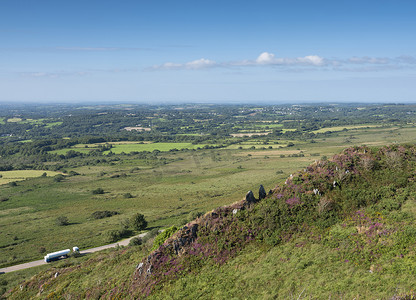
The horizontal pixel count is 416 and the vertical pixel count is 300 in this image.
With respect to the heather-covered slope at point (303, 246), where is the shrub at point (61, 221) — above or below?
below

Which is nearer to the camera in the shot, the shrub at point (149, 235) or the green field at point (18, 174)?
the shrub at point (149, 235)

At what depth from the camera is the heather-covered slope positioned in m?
25.2

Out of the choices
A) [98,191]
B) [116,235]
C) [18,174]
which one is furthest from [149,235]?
[18,174]

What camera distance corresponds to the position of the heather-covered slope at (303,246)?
82.6 ft

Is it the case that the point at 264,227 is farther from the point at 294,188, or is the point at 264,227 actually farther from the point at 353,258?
the point at 353,258

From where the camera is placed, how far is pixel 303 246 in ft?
101

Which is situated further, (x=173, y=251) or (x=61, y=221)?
(x=61, y=221)

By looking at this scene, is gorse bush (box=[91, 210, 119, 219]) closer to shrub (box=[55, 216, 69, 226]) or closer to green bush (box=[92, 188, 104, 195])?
shrub (box=[55, 216, 69, 226])

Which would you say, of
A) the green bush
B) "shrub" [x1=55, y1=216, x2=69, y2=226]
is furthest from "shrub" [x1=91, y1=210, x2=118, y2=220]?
the green bush

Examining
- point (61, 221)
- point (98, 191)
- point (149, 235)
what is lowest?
point (98, 191)

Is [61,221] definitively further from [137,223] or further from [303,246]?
[303,246]

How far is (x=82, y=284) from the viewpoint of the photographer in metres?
35.9

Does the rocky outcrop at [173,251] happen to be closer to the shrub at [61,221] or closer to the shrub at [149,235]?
the shrub at [149,235]

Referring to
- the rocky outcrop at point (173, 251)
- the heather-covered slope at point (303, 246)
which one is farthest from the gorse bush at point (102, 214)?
the rocky outcrop at point (173, 251)
